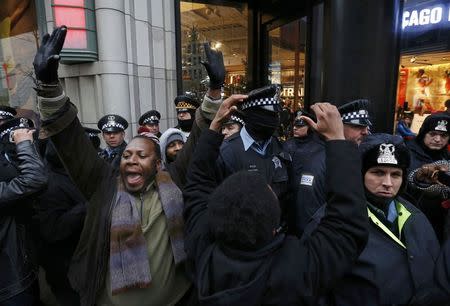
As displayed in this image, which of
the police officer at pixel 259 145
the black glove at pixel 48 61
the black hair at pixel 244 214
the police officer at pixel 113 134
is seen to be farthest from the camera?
the police officer at pixel 113 134

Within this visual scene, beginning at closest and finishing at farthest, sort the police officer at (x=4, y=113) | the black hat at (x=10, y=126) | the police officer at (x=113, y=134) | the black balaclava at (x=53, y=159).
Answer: the black balaclava at (x=53, y=159)
the black hat at (x=10, y=126)
the police officer at (x=4, y=113)
the police officer at (x=113, y=134)

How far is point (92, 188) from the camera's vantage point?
74.6 inches

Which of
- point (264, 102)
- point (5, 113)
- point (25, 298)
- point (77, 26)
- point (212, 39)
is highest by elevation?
point (212, 39)

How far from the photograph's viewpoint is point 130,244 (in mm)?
1687

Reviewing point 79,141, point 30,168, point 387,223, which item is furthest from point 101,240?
point 387,223

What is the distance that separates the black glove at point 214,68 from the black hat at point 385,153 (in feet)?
3.27

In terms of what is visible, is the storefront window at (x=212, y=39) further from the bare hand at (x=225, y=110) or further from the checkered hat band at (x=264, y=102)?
the bare hand at (x=225, y=110)

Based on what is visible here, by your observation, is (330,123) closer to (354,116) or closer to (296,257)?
(296,257)

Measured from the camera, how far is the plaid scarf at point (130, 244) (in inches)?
65.1

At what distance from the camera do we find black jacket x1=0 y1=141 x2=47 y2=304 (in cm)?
214

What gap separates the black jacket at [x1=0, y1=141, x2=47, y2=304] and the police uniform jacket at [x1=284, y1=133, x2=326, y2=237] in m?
2.00

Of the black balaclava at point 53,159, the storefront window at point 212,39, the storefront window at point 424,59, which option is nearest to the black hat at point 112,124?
the black balaclava at point 53,159

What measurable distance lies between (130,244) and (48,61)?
Answer: 1.07 metres

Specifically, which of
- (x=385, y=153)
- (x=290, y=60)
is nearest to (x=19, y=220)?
(x=385, y=153)
